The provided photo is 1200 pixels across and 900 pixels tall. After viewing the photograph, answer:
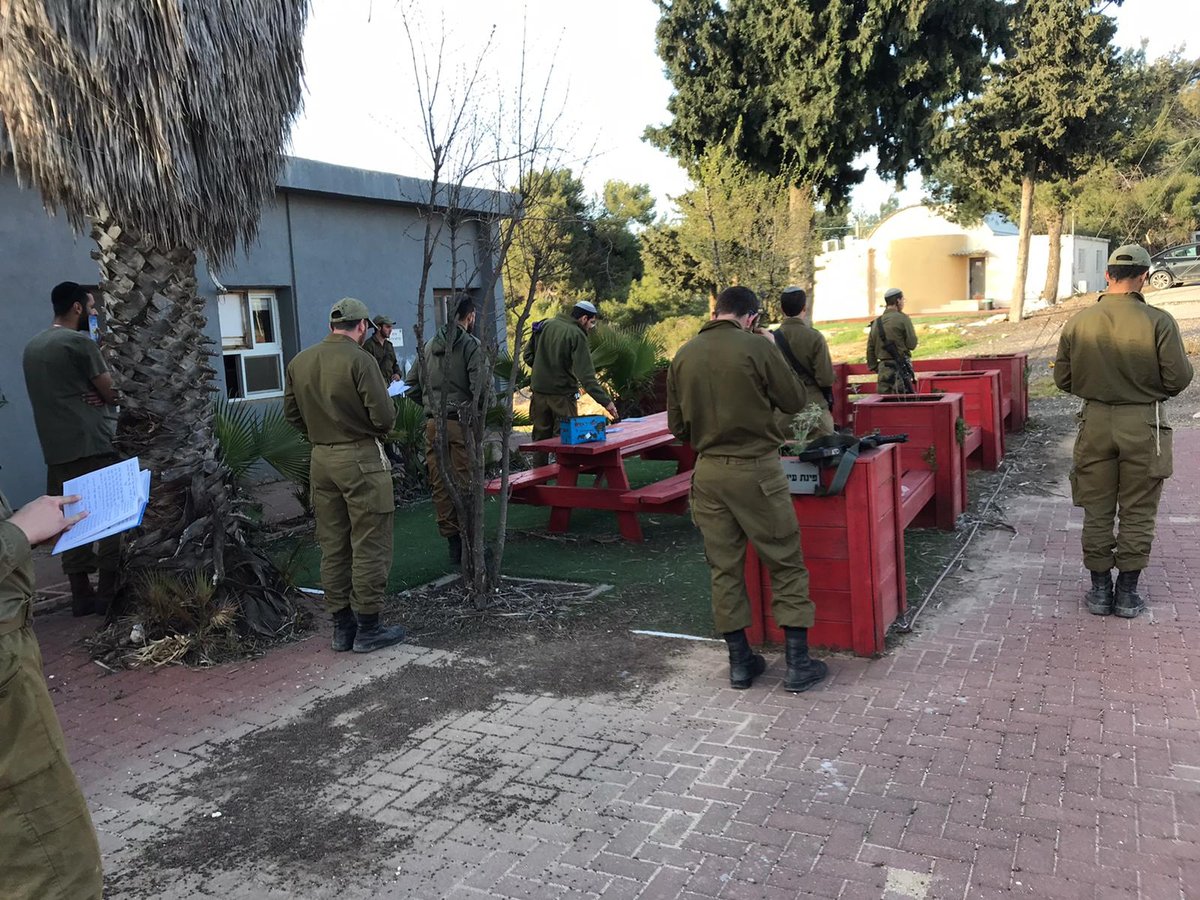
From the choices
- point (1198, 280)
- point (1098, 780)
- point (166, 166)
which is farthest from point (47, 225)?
point (1198, 280)

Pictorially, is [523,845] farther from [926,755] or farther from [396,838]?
[926,755]

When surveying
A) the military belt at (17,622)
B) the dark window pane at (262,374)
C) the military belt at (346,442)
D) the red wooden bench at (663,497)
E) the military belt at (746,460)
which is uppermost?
the dark window pane at (262,374)

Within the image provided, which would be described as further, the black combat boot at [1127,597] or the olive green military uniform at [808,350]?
the olive green military uniform at [808,350]

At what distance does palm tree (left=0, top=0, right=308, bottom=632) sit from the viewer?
4.57 metres

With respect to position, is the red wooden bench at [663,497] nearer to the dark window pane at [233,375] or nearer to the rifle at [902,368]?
the rifle at [902,368]

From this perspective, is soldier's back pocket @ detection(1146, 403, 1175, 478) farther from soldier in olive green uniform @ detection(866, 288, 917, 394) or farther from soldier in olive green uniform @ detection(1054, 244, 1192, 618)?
soldier in olive green uniform @ detection(866, 288, 917, 394)

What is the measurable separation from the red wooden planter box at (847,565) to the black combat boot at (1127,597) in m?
1.41

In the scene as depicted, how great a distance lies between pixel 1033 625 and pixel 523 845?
11.1 feet

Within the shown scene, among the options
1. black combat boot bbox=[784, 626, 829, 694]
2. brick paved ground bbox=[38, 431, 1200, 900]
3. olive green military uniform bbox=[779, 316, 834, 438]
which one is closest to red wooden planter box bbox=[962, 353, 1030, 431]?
olive green military uniform bbox=[779, 316, 834, 438]

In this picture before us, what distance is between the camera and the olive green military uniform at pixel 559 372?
26.0ft

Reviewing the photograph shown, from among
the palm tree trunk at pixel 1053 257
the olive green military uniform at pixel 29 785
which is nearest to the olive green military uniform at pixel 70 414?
the olive green military uniform at pixel 29 785

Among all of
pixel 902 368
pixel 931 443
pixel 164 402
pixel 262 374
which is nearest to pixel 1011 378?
pixel 902 368

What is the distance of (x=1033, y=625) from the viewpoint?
17.1ft

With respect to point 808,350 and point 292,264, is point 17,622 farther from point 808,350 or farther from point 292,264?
point 292,264
